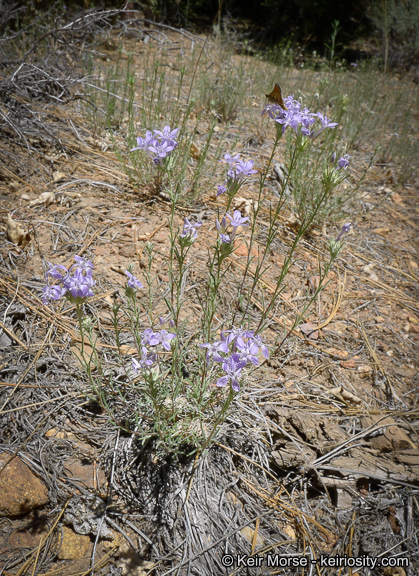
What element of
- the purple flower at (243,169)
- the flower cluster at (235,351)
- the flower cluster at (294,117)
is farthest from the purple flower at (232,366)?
the flower cluster at (294,117)

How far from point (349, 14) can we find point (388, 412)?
35.5 feet

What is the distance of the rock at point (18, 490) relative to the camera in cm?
150

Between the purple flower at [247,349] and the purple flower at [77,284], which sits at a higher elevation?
the purple flower at [77,284]

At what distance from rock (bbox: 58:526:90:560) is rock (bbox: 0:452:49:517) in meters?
0.17

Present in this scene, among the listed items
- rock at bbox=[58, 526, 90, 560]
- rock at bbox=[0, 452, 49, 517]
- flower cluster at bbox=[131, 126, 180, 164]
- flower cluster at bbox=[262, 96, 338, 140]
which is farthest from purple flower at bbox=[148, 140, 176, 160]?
rock at bbox=[58, 526, 90, 560]

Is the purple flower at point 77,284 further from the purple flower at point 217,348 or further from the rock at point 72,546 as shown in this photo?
the rock at point 72,546

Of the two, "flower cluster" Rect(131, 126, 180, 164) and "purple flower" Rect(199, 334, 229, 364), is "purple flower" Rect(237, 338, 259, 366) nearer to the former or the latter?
"purple flower" Rect(199, 334, 229, 364)

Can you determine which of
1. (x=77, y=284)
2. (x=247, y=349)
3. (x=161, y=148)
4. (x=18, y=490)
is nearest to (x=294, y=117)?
(x=161, y=148)

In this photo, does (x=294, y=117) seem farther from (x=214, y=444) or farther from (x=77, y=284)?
(x=214, y=444)

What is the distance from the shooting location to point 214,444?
1854 mm

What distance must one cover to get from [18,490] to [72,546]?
13.2 inches

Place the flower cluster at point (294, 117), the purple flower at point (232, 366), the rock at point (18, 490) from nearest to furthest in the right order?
1. the purple flower at point (232, 366)
2. the rock at point (18, 490)
3. the flower cluster at point (294, 117)

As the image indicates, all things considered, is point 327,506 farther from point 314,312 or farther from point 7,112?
point 7,112

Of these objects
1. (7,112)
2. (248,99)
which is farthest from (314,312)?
(248,99)
